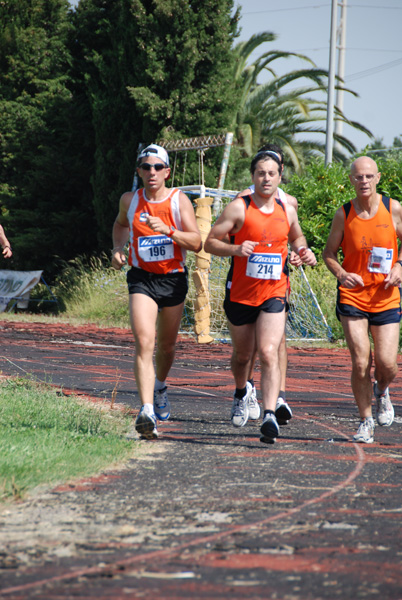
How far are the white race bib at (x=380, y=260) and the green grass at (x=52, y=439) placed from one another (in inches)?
84.6

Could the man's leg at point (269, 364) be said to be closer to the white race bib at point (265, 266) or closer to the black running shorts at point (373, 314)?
the white race bib at point (265, 266)

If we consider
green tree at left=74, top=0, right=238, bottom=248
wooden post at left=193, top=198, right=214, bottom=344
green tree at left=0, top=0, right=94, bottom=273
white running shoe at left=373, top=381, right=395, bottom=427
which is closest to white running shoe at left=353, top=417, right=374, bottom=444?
white running shoe at left=373, top=381, right=395, bottom=427

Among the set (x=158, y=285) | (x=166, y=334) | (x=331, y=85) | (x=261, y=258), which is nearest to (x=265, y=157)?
(x=261, y=258)

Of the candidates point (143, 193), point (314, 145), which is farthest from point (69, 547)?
point (314, 145)

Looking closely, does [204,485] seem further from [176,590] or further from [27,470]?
[176,590]

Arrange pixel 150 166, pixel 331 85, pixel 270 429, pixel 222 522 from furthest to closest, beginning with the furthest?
pixel 331 85 → pixel 150 166 → pixel 270 429 → pixel 222 522

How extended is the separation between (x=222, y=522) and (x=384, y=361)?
10.2 ft

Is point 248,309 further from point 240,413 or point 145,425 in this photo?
point 145,425

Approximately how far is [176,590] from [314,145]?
97.8 ft

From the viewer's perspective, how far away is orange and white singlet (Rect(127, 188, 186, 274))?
6.56m

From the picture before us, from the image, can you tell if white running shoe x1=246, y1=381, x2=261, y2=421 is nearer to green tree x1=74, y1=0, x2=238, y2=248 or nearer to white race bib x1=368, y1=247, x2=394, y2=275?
white race bib x1=368, y1=247, x2=394, y2=275

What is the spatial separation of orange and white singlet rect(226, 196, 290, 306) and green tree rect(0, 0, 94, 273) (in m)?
21.5

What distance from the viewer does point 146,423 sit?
608 centimetres

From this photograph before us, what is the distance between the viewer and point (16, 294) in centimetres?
2636
